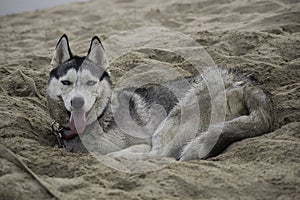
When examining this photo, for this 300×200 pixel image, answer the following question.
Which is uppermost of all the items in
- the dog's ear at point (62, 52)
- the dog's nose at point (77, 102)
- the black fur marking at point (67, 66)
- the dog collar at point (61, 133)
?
the dog's ear at point (62, 52)

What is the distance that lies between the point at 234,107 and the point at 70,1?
9177 mm

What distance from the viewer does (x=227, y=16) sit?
8.28 meters

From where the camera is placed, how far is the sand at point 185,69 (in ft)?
11.0

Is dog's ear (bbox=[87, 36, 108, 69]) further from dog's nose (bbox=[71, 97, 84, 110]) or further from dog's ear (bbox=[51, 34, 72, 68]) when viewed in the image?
dog's nose (bbox=[71, 97, 84, 110])

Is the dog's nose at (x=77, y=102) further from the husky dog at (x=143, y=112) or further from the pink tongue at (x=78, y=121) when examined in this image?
the pink tongue at (x=78, y=121)

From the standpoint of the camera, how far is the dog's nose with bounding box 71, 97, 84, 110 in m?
4.50

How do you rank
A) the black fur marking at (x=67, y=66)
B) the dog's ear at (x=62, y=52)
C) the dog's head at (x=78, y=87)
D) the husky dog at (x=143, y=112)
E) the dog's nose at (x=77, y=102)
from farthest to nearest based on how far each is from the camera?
the dog's ear at (x=62, y=52), the black fur marking at (x=67, y=66), the dog's head at (x=78, y=87), the dog's nose at (x=77, y=102), the husky dog at (x=143, y=112)

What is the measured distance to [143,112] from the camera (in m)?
4.97

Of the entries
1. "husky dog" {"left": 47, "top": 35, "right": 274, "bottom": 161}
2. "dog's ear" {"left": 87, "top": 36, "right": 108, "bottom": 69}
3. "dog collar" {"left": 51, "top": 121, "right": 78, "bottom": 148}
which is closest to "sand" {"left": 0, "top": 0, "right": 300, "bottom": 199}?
"dog collar" {"left": 51, "top": 121, "right": 78, "bottom": 148}

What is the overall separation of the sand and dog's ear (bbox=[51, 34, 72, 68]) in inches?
25.0

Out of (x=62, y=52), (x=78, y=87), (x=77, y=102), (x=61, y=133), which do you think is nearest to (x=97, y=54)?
(x=62, y=52)

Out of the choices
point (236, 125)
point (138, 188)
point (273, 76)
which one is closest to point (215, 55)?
point (273, 76)

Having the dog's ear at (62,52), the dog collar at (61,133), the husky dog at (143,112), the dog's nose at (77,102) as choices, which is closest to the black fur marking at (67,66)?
the husky dog at (143,112)

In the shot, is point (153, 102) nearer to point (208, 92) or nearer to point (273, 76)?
point (208, 92)
